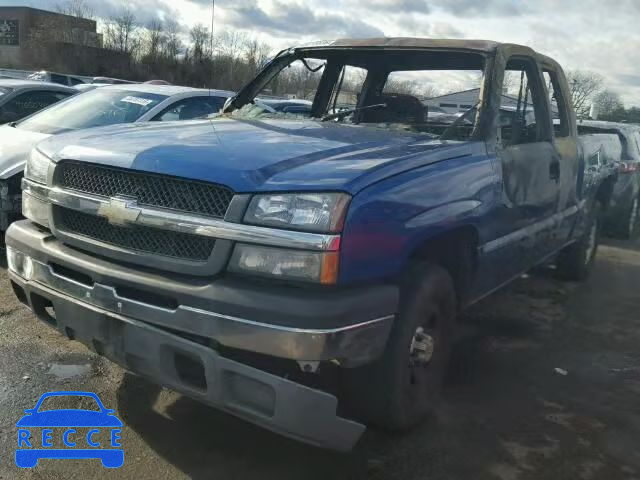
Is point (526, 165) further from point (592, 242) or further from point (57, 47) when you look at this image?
point (57, 47)

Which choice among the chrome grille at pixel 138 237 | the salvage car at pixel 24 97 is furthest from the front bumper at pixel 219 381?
the salvage car at pixel 24 97

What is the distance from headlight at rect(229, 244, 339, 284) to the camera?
2412mm

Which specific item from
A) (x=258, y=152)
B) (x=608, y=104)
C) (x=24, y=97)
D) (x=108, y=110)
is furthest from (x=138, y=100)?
(x=608, y=104)

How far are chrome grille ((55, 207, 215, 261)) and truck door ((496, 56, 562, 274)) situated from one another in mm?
1929

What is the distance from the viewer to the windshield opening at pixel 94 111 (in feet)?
22.4

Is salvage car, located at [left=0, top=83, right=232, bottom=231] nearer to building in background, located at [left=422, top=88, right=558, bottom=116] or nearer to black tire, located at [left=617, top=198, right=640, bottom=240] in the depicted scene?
building in background, located at [left=422, top=88, right=558, bottom=116]

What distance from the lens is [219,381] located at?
97.1 inches

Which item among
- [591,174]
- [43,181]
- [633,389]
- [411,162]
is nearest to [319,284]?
[411,162]

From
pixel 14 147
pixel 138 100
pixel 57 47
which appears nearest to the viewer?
pixel 14 147

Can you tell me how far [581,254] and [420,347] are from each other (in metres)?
4.05

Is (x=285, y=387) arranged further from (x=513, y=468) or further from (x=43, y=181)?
(x=43, y=181)

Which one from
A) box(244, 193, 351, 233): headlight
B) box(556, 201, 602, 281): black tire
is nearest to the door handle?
box(556, 201, 602, 281): black tire

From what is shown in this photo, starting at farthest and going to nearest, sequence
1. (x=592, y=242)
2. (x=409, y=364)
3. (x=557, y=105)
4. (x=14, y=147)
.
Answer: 1. (x=592, y=242)
2. (x=14, y=147)
3. (x=557, y=105)
4. (x=409, y=364)

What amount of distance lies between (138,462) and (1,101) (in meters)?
6.97
